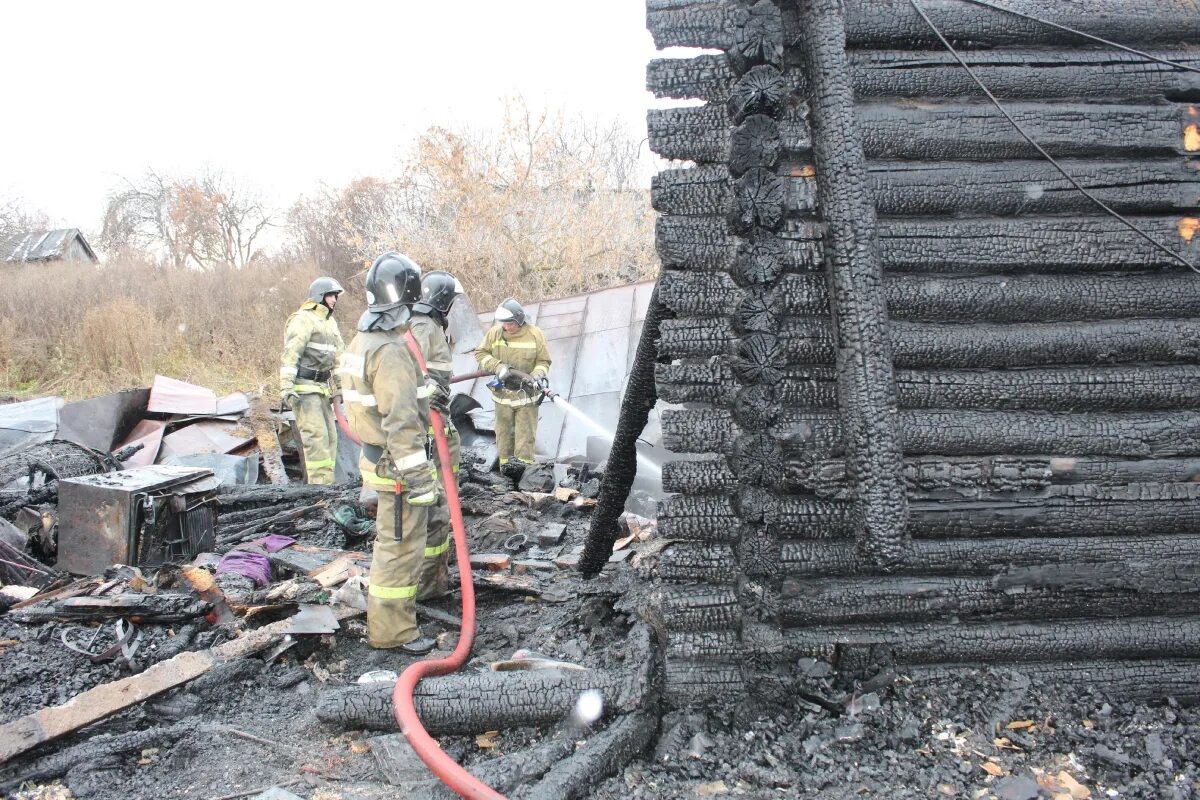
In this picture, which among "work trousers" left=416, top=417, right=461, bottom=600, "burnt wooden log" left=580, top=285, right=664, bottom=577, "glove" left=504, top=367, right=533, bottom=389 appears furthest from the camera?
"glove" left=504, top=367, right=533, bottom=389

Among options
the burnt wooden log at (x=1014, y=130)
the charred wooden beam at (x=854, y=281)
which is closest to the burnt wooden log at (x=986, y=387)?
the charred wooden beam at (x=854, y=281)

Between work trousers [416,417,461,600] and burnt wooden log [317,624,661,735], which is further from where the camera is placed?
work trousers [416,417,461,600]

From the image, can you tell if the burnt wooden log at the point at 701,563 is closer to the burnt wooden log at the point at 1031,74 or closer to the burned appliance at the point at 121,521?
the burnt wooden log at the point at 1031,74

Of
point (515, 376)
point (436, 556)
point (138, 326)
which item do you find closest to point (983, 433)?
point (436, 556)

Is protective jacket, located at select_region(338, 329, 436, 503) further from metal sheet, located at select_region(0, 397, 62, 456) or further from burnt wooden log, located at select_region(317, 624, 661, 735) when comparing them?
metal sheet, located at select_region(0, 397, 62, 456)

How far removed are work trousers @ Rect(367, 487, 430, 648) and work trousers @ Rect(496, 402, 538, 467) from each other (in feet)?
16.7

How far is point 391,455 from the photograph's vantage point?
4953mm

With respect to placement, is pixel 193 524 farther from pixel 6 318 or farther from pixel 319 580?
pixel 6 318

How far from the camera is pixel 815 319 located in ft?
10.5

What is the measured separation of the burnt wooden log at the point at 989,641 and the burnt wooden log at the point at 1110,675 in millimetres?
34

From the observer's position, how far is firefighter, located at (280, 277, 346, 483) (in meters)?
9.41

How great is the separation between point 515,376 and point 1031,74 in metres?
7.31

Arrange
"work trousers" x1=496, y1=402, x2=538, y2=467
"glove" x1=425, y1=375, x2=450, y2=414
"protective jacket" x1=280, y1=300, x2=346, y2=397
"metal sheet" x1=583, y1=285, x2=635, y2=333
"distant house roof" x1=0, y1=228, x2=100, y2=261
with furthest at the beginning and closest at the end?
1. "distant house roof" x1=0, y1=228, x2=100, y2=261
2. "metal sheet" x1=583, y1=285, x2=635, y2=333
3. "work trousers" x1=496, y1=402, x2=538, y2=467
4. "protective jacket" x1=280, y1=300, x2=346, y2=397
5. "glove" x1=425, y1=375, x2=450, y2=414

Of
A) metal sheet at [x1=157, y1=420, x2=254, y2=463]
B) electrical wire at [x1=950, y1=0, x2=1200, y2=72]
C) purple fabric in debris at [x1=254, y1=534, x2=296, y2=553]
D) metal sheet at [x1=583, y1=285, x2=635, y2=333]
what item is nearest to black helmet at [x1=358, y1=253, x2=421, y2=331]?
purple fabric in debris at [x1=254, y1=534, x2=296, y2=553]
